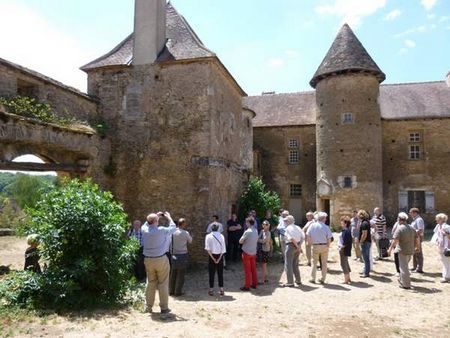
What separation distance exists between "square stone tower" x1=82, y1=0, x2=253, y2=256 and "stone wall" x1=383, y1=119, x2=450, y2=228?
16.2 metres

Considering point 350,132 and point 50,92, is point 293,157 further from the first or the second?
point 50,92

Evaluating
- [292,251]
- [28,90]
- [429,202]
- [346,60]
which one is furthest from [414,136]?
[28,90]

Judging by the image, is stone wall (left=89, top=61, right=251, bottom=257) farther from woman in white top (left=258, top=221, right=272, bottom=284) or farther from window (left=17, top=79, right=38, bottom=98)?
window (left=17, top=79, right=38, bottom=98)

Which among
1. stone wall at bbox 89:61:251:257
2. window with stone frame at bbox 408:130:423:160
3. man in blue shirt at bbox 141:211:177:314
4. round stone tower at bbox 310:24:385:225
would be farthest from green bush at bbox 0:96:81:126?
window with stone frame at bbox 408:130:423:160

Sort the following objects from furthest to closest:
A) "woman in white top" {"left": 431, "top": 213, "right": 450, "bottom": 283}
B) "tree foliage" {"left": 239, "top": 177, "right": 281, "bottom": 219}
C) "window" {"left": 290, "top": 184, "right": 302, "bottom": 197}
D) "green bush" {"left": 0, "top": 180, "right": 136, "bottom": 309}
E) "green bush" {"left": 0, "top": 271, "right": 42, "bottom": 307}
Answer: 1. "window" {"left": 290, "top": 184, "right": 302, "bottom": 197}
2. "tree foliage" {"left": 239, "top": 177, "right": 281, "bottom": 219}
3. "woman in white top" {"left": 431, "top": 213, "right": 450, "bottom": 283}
4. "green bush" {"left": 0, "top": 180, "right": 136, "bottom": 309}
5. "green bush" {"left": 0, "top": 271, "right": 42, "bottom": 307}

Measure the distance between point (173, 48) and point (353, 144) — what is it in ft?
47.2

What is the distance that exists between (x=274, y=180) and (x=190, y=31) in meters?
16.4

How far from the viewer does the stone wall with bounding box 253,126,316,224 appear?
1107 inches

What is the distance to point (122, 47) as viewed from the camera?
568 inches

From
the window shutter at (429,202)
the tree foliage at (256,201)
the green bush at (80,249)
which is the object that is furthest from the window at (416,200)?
the green bush at (80,249)

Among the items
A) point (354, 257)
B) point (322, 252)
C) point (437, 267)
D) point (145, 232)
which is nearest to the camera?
point (145, 232)

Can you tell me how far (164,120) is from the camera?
13125mm

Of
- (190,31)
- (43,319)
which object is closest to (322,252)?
(43,319)

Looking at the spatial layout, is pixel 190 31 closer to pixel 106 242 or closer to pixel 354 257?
pixel 106 242
